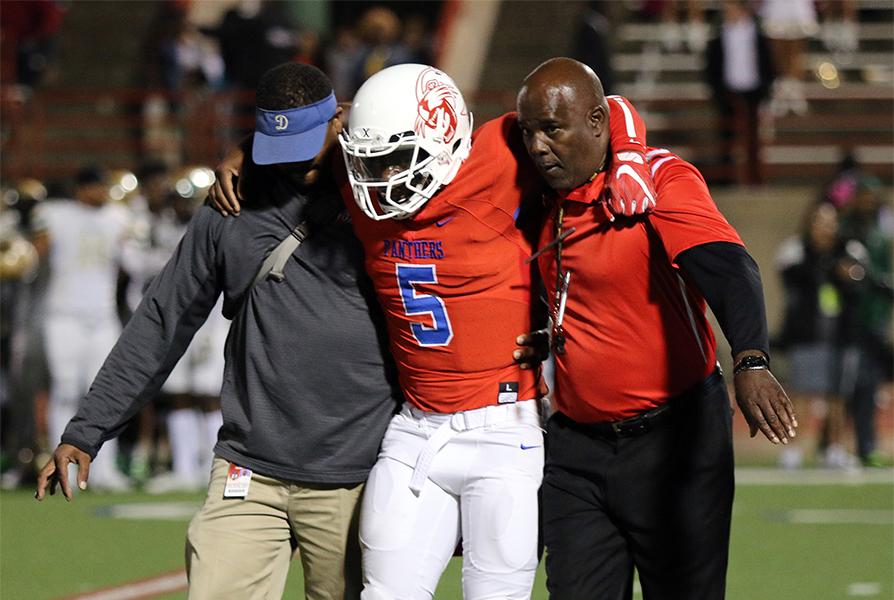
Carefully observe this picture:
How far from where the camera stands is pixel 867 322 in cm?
1312

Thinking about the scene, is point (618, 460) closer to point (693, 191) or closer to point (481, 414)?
point (481, 414)

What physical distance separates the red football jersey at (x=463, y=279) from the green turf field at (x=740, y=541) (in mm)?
3233

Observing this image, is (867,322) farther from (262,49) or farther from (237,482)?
(237,482)

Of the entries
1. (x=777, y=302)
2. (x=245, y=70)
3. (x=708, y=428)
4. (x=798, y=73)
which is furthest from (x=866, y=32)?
(x=708, y=428)

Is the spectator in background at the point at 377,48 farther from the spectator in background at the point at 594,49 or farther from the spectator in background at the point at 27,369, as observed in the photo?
the spectator in background at the point at 27,369

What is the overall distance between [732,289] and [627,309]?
Result: 404mm

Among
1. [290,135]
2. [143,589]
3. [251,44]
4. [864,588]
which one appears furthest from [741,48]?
[290,135]

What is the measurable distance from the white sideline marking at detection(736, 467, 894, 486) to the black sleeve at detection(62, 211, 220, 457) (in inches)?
287

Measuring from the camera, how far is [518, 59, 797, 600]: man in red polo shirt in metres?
4.75

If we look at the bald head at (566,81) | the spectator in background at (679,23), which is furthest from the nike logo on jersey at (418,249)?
the spectator in background at (679,23)

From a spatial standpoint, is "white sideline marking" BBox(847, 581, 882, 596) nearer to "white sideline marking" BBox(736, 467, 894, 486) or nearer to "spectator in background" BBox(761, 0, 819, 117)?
"white sideline marking" BBox(736, 467, 894, 486)

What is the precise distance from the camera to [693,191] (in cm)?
471

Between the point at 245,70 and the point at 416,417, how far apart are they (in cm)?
1364

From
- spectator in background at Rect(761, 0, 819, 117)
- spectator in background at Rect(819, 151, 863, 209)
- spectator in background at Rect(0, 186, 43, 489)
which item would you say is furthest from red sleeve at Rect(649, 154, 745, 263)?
spectator in background at Rect(761, 0, 819, 117)
